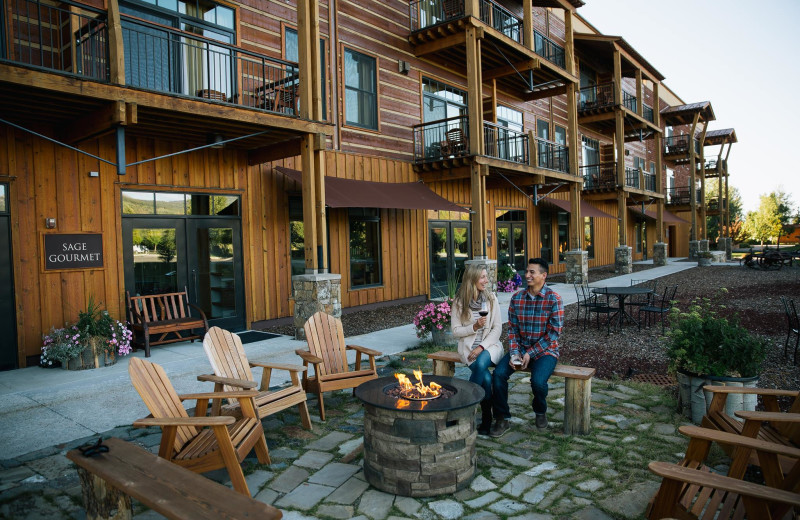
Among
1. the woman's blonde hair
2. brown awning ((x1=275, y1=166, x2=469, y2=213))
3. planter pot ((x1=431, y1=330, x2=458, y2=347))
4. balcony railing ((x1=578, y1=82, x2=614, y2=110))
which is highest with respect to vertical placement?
balcony railing ((x1=578, y1=82, x2=614, y2=110))

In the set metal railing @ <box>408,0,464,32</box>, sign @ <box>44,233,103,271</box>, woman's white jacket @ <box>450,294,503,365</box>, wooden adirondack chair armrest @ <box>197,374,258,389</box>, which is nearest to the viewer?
wooden adirondack chair armrest @ <box>197,374,258,389</box>

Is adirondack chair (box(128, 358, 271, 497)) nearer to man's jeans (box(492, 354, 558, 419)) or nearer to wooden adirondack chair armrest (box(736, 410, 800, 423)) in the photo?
man's jeans (box(492, 354, 558, 419))

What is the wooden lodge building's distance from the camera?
23.4ft

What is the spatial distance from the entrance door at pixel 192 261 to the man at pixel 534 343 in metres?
6.30

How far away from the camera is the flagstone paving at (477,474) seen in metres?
3.18

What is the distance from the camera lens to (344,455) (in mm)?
4027

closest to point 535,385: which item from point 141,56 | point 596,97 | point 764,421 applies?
point 764,421

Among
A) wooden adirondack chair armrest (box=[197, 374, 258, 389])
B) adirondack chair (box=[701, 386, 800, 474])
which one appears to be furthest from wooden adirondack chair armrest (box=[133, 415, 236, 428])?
adirondack chair (box=[701, 386, 800, 474])

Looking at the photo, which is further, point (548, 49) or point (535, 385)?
point (548, 49)

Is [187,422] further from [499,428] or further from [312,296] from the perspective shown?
[312,296]

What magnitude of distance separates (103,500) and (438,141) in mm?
12640

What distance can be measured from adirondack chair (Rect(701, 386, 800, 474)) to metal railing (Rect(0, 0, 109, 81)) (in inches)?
305

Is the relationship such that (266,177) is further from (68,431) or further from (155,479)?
(155,479)

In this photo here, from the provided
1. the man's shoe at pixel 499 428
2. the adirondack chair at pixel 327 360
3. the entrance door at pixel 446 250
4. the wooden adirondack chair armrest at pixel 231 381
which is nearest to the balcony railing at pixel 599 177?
the entrance door at pixel 446 250
